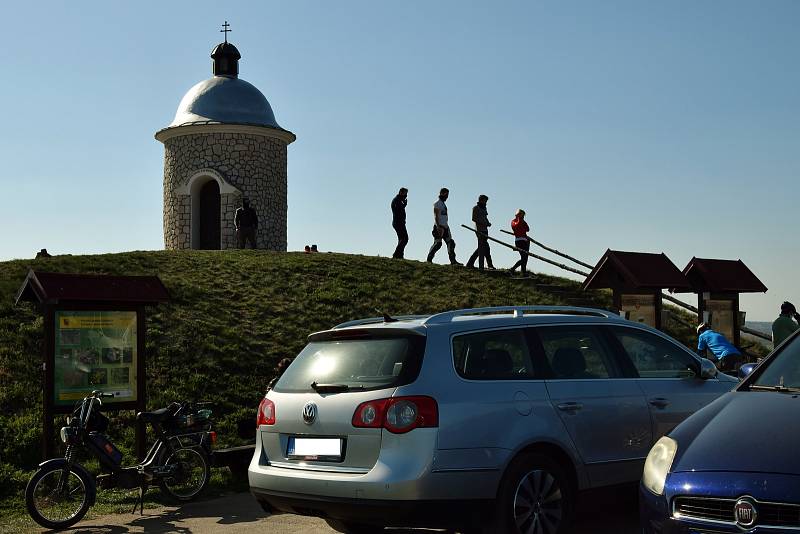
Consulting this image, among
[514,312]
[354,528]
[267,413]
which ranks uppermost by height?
[514,312]

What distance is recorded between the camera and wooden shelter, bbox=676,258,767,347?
56.1ft

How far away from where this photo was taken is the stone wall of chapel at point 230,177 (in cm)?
3431

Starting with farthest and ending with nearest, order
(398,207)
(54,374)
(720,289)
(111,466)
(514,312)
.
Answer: (398,207) < (720,289) < (54,374) < (111,466) < (514,312)

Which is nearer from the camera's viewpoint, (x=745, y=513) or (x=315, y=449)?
(x=745, y=513)

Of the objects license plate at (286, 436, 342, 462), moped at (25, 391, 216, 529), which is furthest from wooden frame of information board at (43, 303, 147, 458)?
license plate at (286, 436, 342, 462)

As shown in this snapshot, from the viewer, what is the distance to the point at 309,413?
6523 mm

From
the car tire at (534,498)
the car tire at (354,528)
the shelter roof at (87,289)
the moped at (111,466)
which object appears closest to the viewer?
the car tire at (534,498)

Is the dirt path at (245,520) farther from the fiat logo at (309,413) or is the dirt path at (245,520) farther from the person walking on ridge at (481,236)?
the person walking on ridge at (481,236)

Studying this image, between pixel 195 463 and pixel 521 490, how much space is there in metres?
4.35

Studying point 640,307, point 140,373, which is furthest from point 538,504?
point 640,307

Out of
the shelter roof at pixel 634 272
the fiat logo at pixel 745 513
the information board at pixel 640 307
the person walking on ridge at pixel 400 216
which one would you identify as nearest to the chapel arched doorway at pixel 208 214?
the person walking on ridge at pixel 400 216

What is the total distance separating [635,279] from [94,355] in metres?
8.52

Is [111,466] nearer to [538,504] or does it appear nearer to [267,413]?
[267,413]

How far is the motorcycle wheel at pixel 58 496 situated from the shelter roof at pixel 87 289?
82.1 inches
